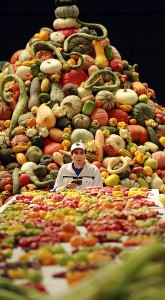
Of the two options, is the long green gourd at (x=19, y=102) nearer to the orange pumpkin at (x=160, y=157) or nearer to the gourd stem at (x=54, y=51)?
the gourd stem at (x=54, y=51)

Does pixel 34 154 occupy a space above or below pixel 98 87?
below

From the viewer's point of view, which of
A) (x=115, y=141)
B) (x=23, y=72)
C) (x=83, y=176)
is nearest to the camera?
(x=83, y=176)

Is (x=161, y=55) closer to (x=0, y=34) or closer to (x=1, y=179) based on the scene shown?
(x=0, y=34)

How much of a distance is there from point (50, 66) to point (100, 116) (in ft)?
3.21

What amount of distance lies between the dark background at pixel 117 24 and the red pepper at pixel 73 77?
3694 millimetres

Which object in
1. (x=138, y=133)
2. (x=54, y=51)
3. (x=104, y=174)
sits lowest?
(x=104, y=174)

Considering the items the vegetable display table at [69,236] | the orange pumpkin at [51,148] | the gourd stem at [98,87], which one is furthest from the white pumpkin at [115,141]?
the vegetable display table at [69,236]

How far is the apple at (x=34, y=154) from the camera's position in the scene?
10664 mm

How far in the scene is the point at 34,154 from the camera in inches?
419

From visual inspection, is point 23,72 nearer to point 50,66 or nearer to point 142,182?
point 50,66

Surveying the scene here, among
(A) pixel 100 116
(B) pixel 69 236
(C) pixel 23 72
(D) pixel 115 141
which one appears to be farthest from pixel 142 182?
(B) pixel 69 236

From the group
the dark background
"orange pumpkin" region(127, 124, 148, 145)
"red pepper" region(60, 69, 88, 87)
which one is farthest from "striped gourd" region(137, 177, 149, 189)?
the dark background

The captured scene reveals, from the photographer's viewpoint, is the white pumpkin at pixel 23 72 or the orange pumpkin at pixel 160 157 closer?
the orange pumpkin at pixel 160 157

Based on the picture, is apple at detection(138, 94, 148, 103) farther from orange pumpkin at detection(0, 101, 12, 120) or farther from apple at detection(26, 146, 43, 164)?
orange pumpkin at detection(0, 101, 12, 120)
